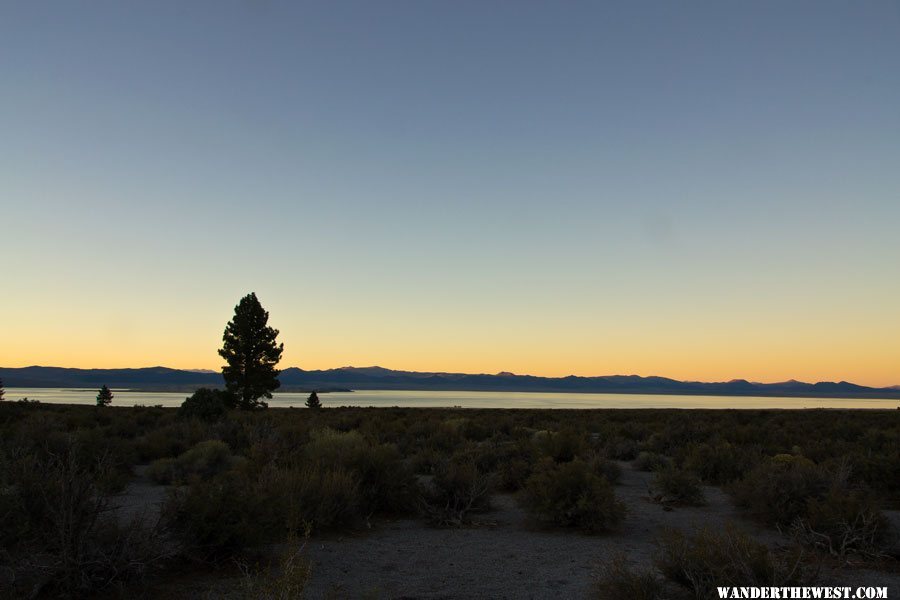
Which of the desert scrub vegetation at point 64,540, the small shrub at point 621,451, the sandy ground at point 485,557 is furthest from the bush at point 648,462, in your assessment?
the desert scrub vegetation at point 64,540

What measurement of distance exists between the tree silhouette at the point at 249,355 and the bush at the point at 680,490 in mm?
32696

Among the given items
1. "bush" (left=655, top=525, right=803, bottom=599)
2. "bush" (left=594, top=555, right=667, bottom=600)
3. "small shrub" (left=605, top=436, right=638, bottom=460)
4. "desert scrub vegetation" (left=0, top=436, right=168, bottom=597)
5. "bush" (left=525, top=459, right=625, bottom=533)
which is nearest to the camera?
"bush" (left=655, top=525, right=803, bottom=599)

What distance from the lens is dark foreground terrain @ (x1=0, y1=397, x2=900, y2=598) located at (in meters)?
5.56

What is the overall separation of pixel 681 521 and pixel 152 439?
48.2ft

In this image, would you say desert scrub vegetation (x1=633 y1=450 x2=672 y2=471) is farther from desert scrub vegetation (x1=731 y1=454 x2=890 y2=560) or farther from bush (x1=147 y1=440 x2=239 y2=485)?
bush (x1=147 y1=440 x2=239 y2=485)

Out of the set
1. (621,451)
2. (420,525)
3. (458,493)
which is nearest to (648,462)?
(621,451)

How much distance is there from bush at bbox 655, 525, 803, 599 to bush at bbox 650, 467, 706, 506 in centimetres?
667

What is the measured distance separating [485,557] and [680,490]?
18.3 ft

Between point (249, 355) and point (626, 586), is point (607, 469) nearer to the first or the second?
point (626, 586)

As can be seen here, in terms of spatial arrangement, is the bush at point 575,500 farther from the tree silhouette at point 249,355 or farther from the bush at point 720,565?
the tree silhouette at point 249,355

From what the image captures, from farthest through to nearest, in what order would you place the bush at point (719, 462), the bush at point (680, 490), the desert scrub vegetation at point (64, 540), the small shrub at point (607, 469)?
the bush at point (719, 462) → the small shrub at point (607, 469) → the bush at point (680, 490) → the desert scrub vegetation at point (64, 540)

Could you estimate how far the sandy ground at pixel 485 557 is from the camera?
6602 millimetres

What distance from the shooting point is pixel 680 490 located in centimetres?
1191

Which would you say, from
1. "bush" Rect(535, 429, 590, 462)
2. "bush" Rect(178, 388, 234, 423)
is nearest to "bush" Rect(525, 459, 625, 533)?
"bush" Rect(535, 429, 590, 462)
